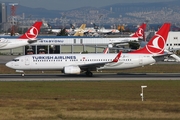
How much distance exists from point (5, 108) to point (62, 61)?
85.3ft

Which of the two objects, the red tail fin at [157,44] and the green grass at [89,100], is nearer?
the green grass at [89,100]

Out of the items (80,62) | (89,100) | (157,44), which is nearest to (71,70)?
(80,62)

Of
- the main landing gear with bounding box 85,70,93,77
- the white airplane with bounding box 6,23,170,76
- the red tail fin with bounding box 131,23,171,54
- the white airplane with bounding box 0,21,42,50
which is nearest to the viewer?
the white airplane with bounding box 6,23,170,76

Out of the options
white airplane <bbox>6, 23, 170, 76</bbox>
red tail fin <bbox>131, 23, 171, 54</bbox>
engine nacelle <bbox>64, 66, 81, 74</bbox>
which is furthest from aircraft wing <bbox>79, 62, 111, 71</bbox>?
red tail fin <bbox>131, 23, 171, 54</bbox>

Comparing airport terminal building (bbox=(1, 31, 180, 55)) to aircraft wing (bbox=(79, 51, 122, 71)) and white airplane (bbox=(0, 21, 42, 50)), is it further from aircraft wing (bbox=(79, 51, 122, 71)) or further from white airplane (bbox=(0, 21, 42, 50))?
aircraft wing (bbox=(79, 51, 122, 71))

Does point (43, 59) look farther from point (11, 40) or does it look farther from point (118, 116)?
point (11, 40)

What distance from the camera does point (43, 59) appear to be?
54.6 meters

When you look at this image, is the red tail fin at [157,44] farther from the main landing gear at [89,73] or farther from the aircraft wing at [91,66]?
the main landing gear at [89,73]

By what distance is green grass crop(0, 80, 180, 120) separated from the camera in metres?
26.5

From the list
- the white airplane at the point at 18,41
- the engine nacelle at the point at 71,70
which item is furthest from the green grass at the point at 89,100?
the white airplane at the point at 18,41

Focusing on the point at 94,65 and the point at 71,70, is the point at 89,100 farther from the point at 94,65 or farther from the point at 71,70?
the point at 94,65

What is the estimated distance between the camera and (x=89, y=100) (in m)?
33.2

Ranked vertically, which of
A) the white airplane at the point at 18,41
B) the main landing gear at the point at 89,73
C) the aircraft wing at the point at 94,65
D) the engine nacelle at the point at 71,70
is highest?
the white airplane at the point at 18,41

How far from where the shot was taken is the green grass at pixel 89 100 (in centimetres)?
2655
